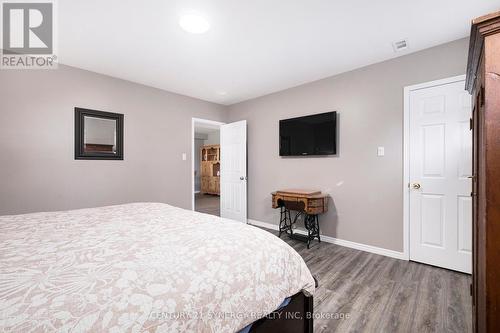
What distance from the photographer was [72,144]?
293cm

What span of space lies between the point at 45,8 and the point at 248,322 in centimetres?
277

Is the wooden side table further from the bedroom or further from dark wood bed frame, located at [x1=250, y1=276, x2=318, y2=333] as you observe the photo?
dark wood bed frame, located at [x1=250, y1=276, x2=318, y2=333]

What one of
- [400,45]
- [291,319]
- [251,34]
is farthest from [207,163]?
[291,319]

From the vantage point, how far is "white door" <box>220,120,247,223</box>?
4297 millimetres

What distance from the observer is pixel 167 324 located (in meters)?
0.71

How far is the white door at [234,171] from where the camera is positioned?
4.30 meters

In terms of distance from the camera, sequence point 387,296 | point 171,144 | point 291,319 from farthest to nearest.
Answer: point 171,144 < point 387,296 < point 291,319

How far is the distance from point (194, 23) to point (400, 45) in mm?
2183

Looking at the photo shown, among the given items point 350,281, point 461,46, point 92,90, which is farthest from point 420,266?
point 92,90

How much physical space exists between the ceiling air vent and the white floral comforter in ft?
8.25

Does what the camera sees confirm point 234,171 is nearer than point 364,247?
No

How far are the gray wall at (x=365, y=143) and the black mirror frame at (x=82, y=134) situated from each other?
250cm

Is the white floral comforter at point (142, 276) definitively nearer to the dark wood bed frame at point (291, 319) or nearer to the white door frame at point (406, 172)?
the dark wood bed frame at point (291, 319)

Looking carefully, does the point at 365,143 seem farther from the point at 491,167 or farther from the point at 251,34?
the point at 491,167
